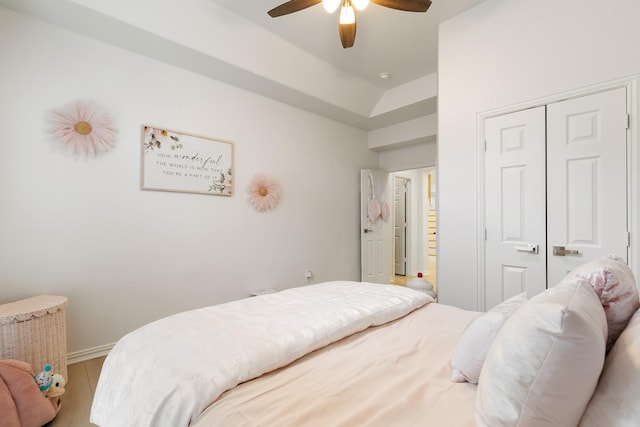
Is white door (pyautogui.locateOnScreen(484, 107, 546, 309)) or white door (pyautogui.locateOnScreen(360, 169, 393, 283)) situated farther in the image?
white door (pyautogui.locateOnScreen(360, 169, 393, 283))

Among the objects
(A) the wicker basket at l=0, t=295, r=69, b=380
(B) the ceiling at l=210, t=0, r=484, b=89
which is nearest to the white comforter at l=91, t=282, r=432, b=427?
(A) the wicker basket at l=0, t=295, r=69, b=380

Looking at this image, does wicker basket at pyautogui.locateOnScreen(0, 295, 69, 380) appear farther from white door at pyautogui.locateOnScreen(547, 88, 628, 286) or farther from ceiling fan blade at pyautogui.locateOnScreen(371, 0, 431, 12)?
white door at pyautogui.locateOnScreen(547, 88, 628, 286)

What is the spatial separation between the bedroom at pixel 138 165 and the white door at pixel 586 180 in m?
0.11

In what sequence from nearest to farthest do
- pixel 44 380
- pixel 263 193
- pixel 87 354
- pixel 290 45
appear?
pixel 44 380 → pixel 87 354 → pixel 290 45 → pixel 263 193

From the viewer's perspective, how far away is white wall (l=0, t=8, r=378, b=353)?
217 centimetres

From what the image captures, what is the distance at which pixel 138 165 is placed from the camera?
2.66 m

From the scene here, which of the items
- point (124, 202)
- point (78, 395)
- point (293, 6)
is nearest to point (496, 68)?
point (293, 6)

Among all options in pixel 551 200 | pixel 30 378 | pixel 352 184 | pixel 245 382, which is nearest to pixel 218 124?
pixel 352 184

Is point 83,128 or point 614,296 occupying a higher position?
point 83,128

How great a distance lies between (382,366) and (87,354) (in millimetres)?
2570

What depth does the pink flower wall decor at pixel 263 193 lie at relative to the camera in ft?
11.2

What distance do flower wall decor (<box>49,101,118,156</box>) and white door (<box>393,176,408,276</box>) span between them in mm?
5091

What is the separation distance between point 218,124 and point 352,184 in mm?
2167

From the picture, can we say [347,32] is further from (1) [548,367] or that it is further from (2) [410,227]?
(2) [410,227]
